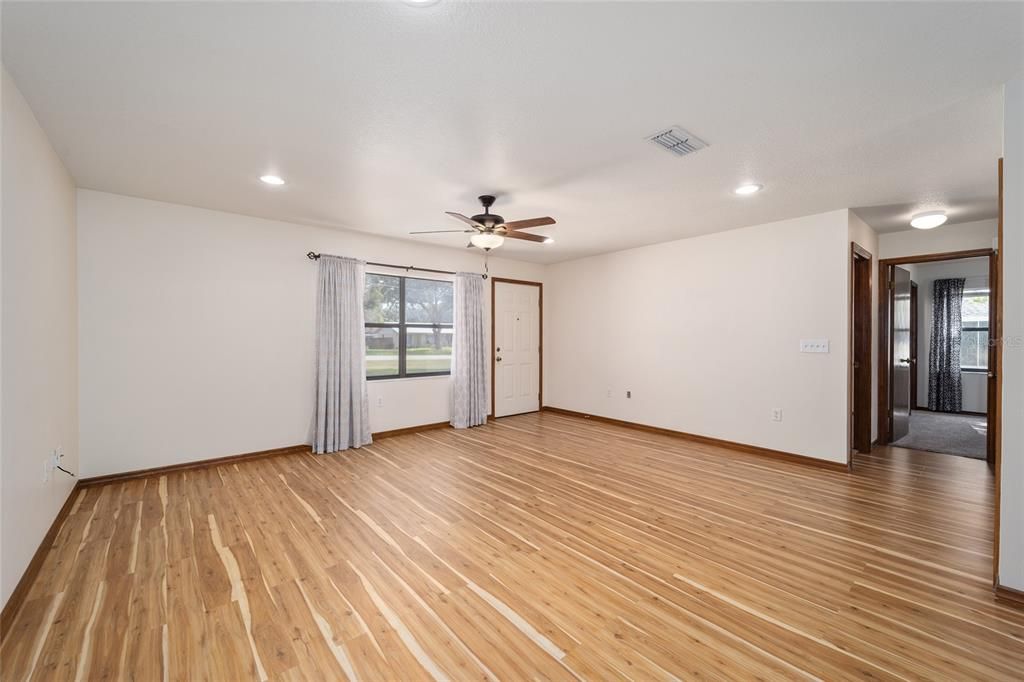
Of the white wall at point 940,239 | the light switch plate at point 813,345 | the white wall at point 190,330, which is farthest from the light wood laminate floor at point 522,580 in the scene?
the white wall at point 940,239

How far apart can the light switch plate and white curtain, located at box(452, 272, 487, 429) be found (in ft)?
13.0

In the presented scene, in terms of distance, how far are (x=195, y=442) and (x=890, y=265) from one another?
8011 mm

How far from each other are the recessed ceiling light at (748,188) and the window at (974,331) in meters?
6.38

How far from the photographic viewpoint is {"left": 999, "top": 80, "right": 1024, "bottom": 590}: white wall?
6.86ft

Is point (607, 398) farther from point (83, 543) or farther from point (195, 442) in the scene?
point (83, 543)

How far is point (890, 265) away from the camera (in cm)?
508

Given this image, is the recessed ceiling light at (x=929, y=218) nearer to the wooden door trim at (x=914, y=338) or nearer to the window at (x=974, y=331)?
the wooden door trim at (x=914, y=338)

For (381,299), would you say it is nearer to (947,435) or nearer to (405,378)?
(405,378)

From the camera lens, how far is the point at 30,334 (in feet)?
7.78

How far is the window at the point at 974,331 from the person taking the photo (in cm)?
688

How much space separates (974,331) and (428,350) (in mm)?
8916

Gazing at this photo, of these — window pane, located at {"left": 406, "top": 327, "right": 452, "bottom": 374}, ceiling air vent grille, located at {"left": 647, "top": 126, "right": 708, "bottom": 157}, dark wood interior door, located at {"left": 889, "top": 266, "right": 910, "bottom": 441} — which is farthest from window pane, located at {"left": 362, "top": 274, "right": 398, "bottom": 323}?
dark wood interior door, located at {"left": 889, "top": 266, "right": 910, "bottom": 441}

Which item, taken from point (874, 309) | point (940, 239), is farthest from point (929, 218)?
point (874, 309)

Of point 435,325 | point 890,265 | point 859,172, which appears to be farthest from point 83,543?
point 890,265
